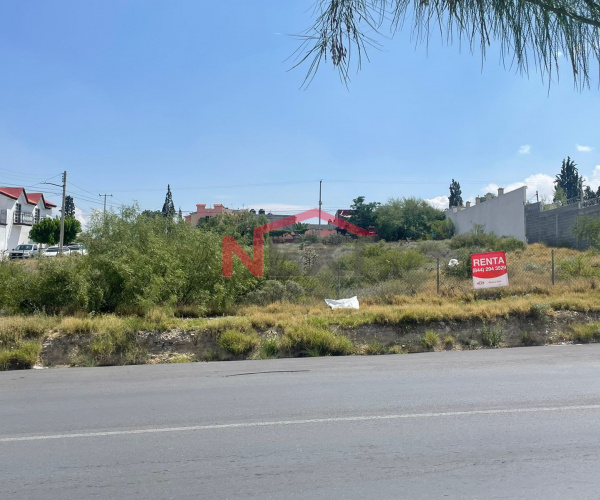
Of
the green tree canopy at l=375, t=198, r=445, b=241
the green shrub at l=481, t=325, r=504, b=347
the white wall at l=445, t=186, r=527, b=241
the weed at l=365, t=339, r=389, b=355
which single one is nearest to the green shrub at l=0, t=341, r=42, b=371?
the weed at l=365, t=339, r=389, b=355

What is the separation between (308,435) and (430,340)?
7962 mm

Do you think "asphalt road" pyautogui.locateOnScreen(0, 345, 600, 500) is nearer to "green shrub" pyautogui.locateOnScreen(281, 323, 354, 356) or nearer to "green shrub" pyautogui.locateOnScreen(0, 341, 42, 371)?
"green shrub" pyautogui.locateOnScreen(0, 341, 42, 371)

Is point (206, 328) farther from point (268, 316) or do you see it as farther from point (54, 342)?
point (54, 342)

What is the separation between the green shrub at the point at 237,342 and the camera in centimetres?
1179

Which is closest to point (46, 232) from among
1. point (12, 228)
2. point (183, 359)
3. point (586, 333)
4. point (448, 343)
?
point (12, 228)

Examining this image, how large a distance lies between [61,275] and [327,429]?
1156 cm

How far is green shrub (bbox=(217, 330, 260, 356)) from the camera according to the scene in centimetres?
1179

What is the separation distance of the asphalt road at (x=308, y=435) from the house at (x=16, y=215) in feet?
176

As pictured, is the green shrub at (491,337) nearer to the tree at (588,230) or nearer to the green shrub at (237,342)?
the green shrub at (237,342)

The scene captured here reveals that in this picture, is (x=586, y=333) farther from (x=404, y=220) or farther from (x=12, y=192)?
(x=12, y=192)

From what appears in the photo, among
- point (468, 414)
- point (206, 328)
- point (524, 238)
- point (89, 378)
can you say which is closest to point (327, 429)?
point (468, 414)

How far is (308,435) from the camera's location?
17.6 ft

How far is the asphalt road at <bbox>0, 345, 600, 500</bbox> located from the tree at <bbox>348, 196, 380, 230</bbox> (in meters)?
49.7

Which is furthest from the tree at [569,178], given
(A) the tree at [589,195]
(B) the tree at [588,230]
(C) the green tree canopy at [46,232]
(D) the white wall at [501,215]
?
(C) the green tree canopy at [46,232]
